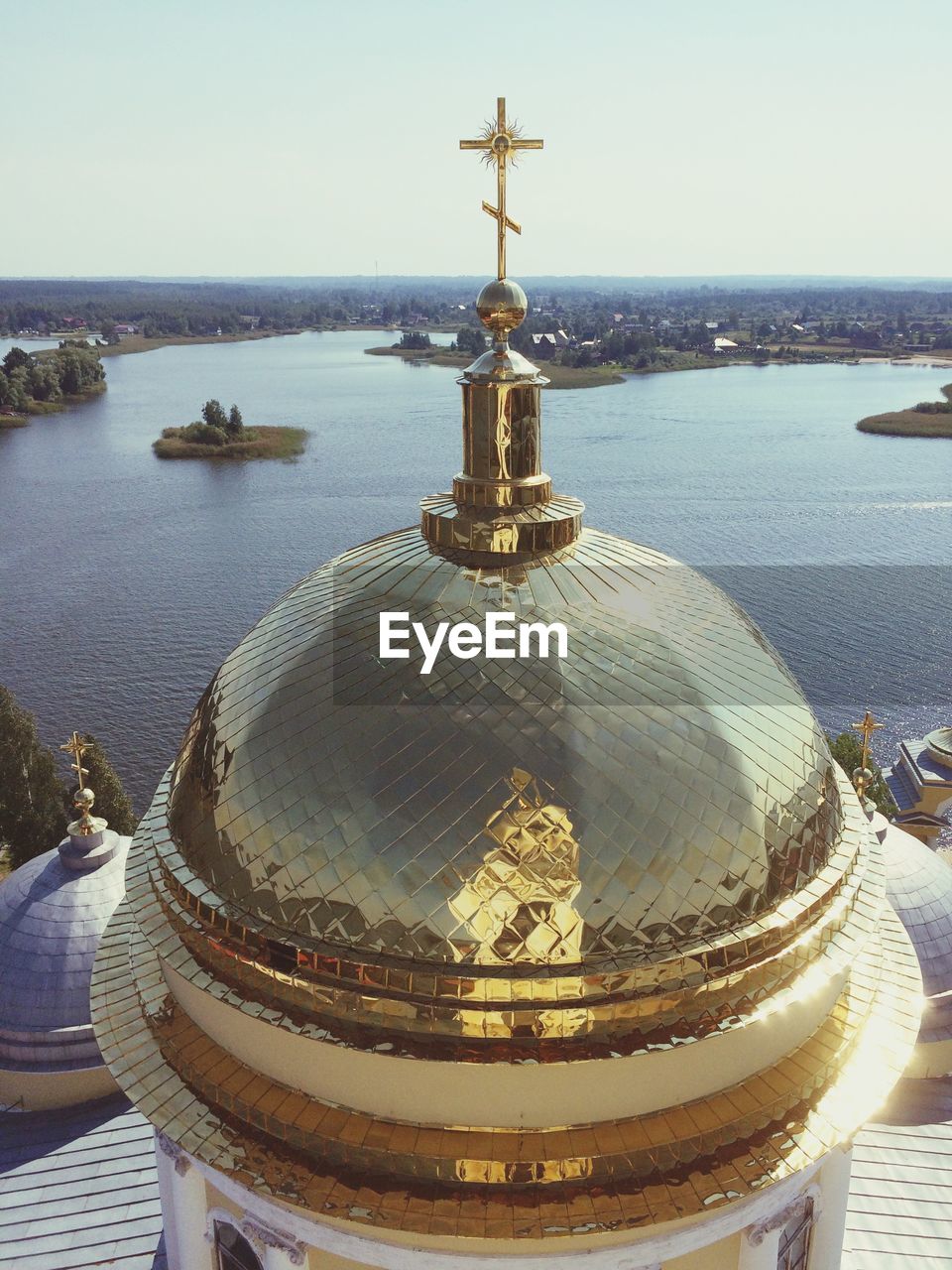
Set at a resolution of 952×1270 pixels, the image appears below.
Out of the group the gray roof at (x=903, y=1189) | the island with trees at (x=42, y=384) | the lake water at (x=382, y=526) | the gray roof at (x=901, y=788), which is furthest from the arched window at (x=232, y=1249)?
the island with trees at (x=42, y=384)

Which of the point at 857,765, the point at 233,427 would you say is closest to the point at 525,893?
the point at 857,765

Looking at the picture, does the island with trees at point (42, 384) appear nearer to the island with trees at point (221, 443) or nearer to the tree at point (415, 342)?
the island with trees at point (221, 443)

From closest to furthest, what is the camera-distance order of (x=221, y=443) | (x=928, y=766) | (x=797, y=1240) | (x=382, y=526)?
1. (x=797, y=1240)
2. (x=928, y=766)
3. (x=382, y=526)
4. (x=221, y=443)

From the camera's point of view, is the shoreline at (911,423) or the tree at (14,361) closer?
the shoreline at (911,423)

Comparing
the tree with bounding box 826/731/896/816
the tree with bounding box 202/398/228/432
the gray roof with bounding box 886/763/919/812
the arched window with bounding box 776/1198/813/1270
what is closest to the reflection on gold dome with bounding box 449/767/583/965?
the arched window with bounding box 776/1198/813/1270

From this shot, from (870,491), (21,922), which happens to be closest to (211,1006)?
(21,922)
